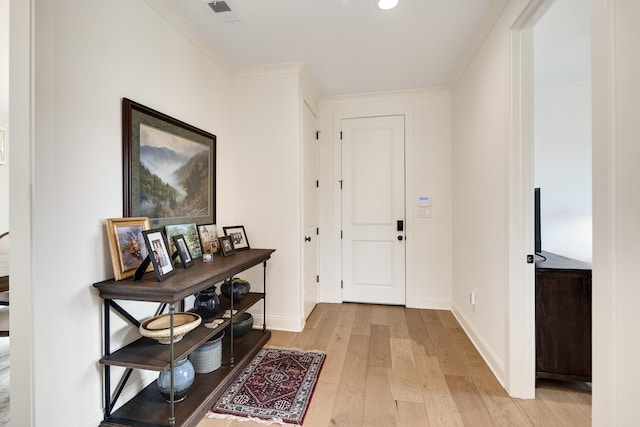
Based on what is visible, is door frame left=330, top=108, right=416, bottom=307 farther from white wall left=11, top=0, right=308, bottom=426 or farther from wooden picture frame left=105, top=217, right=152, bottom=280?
wooden picture frame left=105, top=217, right=152, bottom=280

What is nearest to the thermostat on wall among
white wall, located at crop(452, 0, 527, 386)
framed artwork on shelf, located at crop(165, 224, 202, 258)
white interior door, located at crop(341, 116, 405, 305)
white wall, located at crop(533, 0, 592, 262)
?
white interior door, located at crop(341, 116, 405, 305)

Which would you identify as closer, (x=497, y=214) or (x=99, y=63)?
(x=99, y=63)

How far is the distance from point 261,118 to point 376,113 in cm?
149

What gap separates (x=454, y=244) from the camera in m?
3.25

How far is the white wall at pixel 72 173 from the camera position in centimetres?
119

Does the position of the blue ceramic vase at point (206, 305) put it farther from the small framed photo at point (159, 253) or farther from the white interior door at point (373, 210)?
the white interior door at point (373, 210)

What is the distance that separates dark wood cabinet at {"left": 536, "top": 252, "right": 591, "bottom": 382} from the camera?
5.98ft

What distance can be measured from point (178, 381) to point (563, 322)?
7.88 ft

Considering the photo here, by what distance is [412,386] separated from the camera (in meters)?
1.91

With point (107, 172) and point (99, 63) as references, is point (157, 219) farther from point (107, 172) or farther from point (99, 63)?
point (99, 63)

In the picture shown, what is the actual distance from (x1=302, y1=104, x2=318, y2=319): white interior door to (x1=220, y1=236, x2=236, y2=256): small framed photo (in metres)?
0.82

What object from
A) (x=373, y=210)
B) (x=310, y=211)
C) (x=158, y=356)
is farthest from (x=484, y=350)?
(x=158, y=356)

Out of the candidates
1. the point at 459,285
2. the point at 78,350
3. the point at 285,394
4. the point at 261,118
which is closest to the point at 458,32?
the point at 261,118

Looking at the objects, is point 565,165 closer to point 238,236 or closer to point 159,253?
point 238,236
